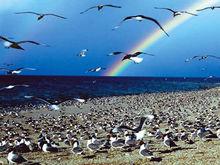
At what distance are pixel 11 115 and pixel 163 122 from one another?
72.5ft

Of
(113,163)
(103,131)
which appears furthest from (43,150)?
(103,131)

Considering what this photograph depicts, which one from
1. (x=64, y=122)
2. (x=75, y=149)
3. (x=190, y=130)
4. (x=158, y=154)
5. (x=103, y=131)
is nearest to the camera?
(x=158, y=154)

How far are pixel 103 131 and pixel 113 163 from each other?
15939 mm

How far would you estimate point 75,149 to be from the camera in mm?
23172

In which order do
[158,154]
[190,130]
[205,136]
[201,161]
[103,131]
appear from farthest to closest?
[103,131]
[190,130]
[205,136]
[158,154]
[201,161]

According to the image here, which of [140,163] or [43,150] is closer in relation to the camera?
[140,163]

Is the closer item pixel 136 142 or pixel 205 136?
pixel 136 142

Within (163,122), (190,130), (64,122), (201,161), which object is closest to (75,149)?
(201,161)

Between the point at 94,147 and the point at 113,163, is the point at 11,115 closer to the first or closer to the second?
the point at 94,147

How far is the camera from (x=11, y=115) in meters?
55.0

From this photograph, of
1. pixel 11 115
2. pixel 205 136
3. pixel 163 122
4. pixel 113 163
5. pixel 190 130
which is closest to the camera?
pixel 113 163

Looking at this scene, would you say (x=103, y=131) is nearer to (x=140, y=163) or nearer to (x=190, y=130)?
(x=190, y=130)

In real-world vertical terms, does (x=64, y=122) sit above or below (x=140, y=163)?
above

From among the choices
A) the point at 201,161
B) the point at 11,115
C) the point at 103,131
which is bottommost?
the point at 201,161
